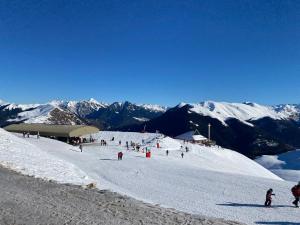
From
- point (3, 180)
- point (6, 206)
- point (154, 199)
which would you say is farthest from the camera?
point (154, 199)

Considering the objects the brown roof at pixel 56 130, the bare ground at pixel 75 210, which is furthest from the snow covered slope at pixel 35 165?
the brown roof at pixel 56 130

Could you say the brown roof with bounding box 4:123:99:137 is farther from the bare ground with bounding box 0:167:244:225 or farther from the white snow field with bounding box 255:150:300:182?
the white snow field with bounding box 255:150:300:182

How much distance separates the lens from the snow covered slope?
29.8 meters

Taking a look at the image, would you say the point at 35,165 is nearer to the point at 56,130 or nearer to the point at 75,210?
the point at 75,210

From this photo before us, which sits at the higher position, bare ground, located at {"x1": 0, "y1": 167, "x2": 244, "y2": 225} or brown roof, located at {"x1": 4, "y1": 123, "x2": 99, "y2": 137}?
brown roof, located at {"x1": 4, "y1": 123, "x2": 99, "y2": 137}

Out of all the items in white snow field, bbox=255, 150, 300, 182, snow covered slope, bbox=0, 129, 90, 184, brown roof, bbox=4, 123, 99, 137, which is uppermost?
brown roof, bbox=4, 123, 99, 137

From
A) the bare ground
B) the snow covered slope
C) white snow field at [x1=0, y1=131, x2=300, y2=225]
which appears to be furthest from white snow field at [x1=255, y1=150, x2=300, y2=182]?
the bare ground

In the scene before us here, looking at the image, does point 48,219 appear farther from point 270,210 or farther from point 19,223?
point 270,210

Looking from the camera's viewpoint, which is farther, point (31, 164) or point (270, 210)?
point (31, 164)

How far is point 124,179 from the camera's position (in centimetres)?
3772

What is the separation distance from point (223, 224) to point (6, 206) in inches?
372

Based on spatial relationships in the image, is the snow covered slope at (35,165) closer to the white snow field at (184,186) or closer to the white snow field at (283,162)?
the white snow field at (184,186)

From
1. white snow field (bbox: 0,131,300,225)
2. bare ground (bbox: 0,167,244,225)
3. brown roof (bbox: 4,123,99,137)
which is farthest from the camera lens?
brown roof (bbox: 4,123,99,137)

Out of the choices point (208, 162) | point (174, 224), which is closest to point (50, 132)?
point (208, 162)
